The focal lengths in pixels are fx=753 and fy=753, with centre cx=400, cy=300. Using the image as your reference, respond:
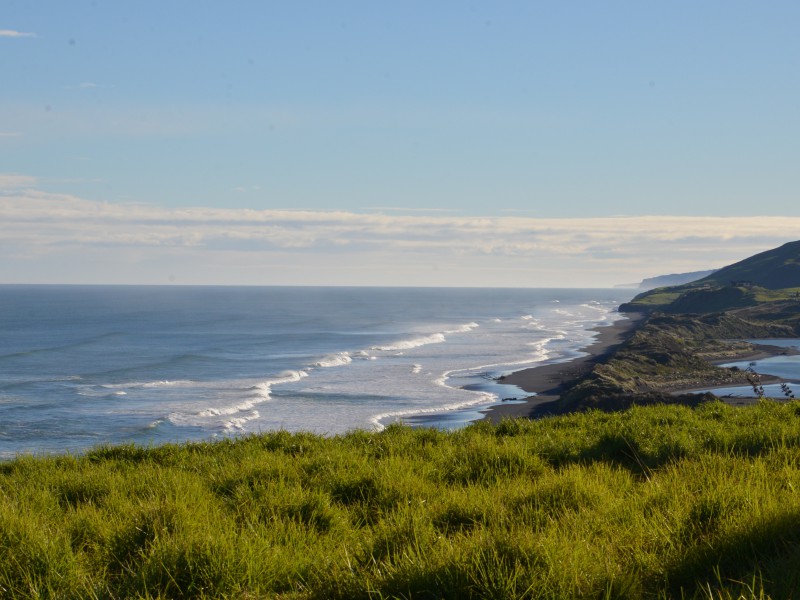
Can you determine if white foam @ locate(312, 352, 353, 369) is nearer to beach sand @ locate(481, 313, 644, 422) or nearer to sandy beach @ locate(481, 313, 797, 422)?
beach sand @ locate(481, 313, 644, 422)

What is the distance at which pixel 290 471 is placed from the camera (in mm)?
9188

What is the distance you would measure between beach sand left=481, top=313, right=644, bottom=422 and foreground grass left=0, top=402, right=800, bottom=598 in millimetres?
29163

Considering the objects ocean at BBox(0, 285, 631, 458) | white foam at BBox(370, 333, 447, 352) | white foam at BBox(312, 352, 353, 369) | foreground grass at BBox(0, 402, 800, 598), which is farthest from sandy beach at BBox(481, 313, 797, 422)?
white foam at BBox(370, 333, 447, 352)

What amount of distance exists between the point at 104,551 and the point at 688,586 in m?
4.52

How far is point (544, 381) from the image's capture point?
68375 mm

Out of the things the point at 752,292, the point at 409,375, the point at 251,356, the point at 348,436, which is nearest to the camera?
the point at 348,436

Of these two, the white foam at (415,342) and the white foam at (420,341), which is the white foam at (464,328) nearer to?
the white foam at (420,341)

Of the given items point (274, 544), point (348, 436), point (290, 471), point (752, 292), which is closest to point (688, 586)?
point (274, 544)

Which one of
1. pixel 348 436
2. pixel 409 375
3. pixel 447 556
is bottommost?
pixel 409 375

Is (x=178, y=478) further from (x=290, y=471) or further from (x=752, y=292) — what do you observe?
(x=752, y=292)

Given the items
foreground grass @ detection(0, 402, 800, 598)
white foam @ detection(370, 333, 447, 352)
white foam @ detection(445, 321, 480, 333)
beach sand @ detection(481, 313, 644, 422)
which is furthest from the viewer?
white foam @ detection(445, 321, 480, 333)

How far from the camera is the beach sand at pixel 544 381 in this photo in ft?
172

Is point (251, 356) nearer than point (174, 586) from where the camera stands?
No

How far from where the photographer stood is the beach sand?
52.3m
